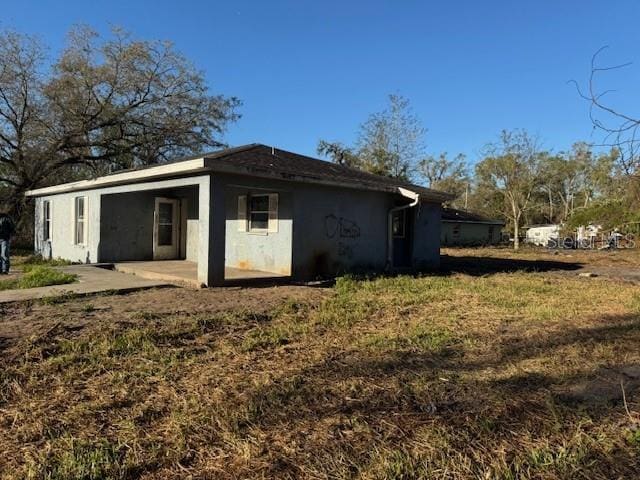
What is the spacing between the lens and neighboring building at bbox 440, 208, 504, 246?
126 ft

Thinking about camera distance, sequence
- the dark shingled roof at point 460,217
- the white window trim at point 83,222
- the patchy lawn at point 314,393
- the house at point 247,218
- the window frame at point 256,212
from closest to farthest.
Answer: the patchy lawn at point 314,393, the house at point 247,218, the window frame at point 256,212, the white window trim at point 83,222, the dark shingled roof at point 460,217

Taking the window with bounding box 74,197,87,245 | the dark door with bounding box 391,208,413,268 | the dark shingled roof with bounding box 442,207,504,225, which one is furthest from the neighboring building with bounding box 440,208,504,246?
the window with bounding box 74,197,87,245

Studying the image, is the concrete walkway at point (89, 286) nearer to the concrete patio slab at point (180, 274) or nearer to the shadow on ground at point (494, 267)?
the concrete patio slab at point (180, 274)

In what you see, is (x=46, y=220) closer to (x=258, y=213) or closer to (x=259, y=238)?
(x=258, y=213)

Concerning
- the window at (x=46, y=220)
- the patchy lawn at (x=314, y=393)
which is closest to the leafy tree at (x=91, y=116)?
the window at (x=46, y=220)

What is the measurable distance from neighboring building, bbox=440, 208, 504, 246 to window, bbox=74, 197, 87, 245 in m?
28.4

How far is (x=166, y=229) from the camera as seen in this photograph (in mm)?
14500

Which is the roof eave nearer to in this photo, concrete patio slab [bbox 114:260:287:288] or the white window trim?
the white window trim

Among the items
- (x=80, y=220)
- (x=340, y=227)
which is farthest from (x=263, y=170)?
(x=80, y=220)

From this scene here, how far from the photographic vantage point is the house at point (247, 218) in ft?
30.9

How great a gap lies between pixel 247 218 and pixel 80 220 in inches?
222

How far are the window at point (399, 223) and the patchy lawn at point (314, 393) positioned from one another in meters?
6.91

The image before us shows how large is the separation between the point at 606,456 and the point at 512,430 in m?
0.54

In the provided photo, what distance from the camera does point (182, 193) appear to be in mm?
14336
